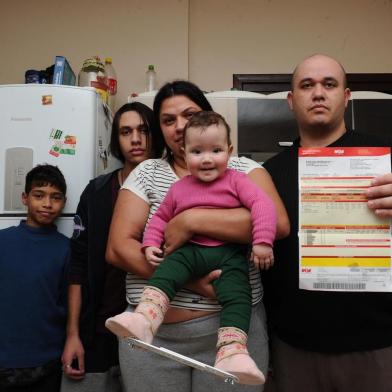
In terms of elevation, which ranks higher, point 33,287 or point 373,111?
point 373,111

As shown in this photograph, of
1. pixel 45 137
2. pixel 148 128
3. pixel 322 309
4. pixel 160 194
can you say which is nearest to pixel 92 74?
pixel 45 137

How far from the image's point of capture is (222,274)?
1.01 meters

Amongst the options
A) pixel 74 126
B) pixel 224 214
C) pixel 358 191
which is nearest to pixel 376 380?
pixel 358 191

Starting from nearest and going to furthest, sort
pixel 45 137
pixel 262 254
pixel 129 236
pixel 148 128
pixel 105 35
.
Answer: pixel 262 254
pixel 129 236
pixel 148 128
pixel 45 137
pixel 105 35

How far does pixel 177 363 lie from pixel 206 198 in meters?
0.43

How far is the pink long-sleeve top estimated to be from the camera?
104 centimetres

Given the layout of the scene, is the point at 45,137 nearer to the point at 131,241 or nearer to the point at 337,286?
the point at 131,241

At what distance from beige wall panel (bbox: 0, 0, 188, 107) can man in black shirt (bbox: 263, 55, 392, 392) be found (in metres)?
1.76

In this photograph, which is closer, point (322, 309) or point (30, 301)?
point (322, 309)

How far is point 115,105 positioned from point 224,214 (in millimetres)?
2100

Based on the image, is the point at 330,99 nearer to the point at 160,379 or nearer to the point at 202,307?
the point at 202,307

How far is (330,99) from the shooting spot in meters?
1.31

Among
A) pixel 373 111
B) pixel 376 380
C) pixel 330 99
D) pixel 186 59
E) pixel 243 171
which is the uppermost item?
pixel 186 59

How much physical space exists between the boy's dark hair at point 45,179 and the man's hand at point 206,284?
93cm
